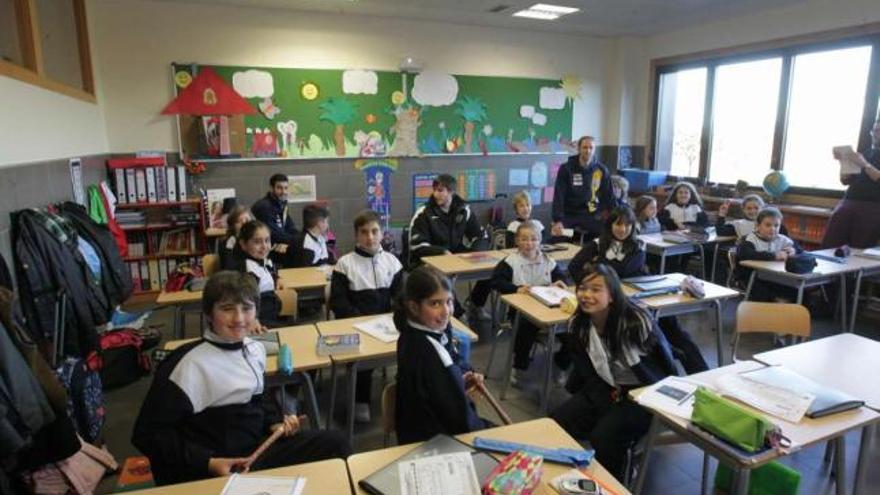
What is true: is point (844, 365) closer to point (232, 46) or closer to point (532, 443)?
point (532, 443)

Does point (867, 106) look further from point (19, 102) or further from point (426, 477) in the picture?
point (19, 102)

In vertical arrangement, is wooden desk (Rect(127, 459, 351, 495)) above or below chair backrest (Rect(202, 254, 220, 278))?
below

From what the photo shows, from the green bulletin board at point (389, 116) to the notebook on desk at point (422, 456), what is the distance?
190 inches

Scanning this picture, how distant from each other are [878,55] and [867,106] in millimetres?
464

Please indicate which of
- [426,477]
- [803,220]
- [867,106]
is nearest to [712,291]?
[426,477]

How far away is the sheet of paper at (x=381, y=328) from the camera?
2.55 meters

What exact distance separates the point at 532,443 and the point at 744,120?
20.4 feet

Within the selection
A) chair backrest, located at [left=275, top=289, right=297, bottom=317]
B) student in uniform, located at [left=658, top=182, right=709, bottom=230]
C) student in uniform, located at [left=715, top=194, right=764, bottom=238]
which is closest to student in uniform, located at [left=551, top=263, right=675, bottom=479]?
chair backrest, located at [left=275, top=289, right=297, bottom=317]

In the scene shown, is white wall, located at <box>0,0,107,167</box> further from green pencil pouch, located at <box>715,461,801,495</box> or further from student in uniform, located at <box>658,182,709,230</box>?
student in uniform, located at <box>658,182,709,230</box>

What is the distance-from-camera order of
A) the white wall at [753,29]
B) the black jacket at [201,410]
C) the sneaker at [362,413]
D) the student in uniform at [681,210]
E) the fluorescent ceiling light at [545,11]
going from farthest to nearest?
the student in uniform at [681,210]
the fluorescent ceiling light at [545,11]
the white wall at [753,29]
the sneaker at [362,413]
the black jacket at [201,410]

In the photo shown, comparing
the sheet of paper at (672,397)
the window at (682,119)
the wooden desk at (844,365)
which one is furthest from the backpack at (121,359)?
the window at (682,119)

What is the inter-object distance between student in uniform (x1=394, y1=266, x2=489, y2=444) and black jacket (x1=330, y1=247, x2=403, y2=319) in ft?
4.00

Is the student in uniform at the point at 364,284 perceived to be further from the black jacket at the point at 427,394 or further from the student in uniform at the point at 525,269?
the black jacket at the point at 427,394

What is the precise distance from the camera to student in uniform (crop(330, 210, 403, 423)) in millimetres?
3168
